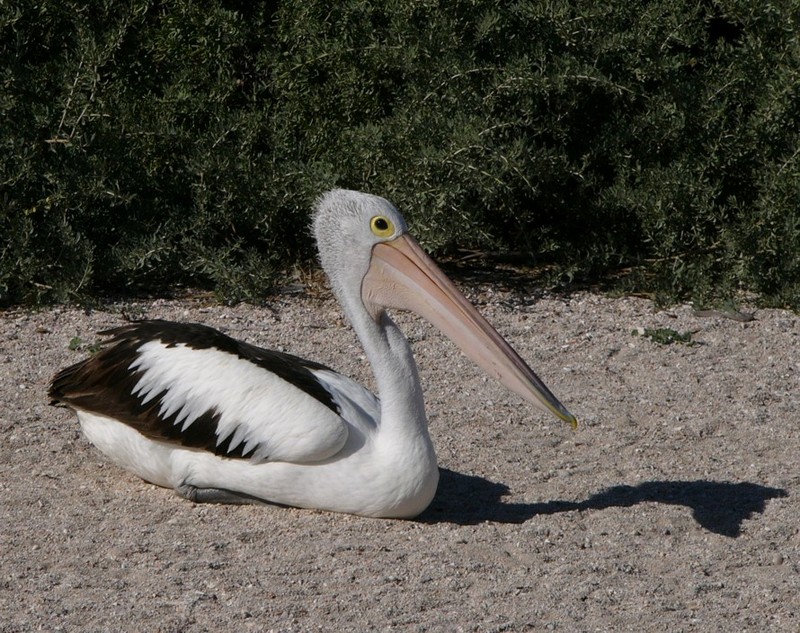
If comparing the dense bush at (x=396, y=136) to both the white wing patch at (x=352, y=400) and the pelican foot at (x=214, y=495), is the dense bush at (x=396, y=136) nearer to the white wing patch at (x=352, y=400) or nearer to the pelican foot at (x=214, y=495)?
the white wing patch at (x=352, y=400)

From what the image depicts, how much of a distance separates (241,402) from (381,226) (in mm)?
758

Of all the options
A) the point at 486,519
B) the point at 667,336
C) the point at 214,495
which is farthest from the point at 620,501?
the point at 667,336

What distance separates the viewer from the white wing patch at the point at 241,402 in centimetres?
406

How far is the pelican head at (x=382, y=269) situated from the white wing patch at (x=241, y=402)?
40 centimetres

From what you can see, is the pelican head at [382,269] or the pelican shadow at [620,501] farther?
the pelican shadow at [620,501]

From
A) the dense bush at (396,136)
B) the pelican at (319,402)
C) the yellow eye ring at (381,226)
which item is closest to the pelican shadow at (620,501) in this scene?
the pelican at (319,402)

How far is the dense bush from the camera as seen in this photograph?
6.44 m

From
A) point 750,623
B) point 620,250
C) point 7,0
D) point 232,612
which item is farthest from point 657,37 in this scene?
point 232,612

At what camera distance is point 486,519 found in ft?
14.0

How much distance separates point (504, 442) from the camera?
501 centimetres

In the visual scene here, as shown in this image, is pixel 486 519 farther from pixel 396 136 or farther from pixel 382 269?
pixel 396 136

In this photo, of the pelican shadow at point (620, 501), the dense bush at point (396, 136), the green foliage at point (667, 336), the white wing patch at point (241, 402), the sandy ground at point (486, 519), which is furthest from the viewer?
the dense bush at point (396, 136)

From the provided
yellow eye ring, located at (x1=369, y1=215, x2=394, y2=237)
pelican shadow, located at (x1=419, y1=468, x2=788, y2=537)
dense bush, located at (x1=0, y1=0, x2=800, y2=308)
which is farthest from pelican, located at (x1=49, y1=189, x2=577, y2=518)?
dense bush, located at (x1=0, y1=0, x2=800, y2=308)

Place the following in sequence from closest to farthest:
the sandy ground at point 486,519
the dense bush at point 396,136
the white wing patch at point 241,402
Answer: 1. the sandy ground at point 486,519
2. the white wing patch at point 241,402
3. the dense bush at point 396,136
